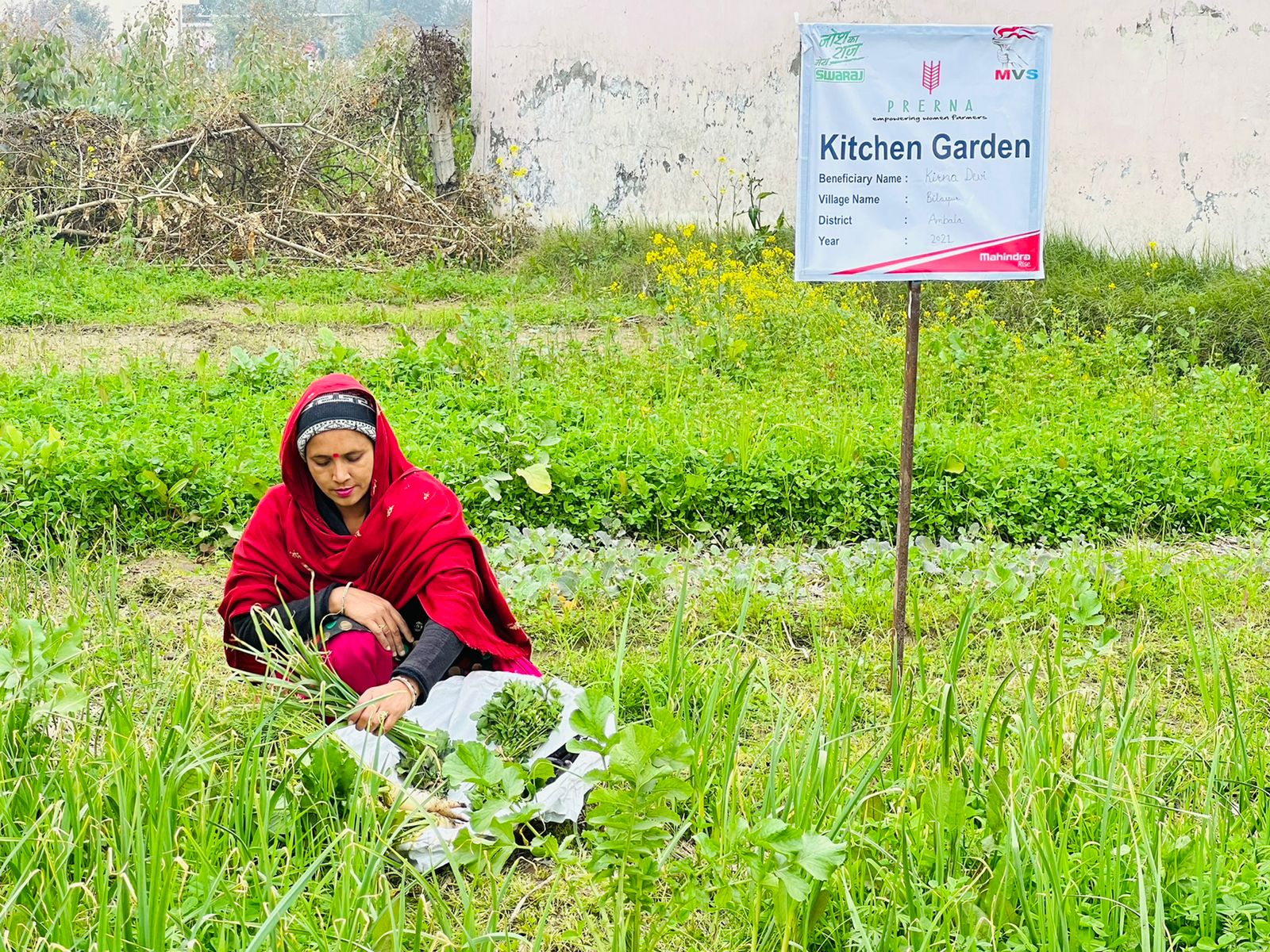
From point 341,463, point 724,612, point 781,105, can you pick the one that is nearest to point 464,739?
point 341,463

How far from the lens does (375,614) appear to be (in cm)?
313

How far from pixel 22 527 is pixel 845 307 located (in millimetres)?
4970

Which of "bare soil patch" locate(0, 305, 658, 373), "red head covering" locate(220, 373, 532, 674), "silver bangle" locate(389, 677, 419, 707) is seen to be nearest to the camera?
"silver bangle" locate(389, 677, 419, 707)

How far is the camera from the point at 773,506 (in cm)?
515

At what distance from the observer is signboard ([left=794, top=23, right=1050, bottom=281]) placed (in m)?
3.41

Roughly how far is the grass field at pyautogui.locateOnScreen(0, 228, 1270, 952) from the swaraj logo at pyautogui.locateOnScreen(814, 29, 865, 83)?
1345mm

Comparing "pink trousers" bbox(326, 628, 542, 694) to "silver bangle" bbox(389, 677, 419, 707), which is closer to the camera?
"silver bangle" bbox(389, 677, 419, 707)

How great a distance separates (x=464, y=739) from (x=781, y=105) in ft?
27.8

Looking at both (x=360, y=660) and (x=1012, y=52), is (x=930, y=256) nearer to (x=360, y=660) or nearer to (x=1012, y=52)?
(x=1012, y=52)

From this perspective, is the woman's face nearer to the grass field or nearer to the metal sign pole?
the grass field

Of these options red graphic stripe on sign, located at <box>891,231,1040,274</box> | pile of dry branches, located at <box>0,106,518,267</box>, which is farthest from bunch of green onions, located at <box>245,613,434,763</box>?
pile of dry branches, located at <box>0,106,518,267</box>

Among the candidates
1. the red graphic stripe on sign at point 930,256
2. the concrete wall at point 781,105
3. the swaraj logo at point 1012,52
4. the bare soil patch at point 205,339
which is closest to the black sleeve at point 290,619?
the red graphic stripe on sign at point 930,256

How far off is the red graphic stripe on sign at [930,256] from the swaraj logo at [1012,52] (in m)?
0.41

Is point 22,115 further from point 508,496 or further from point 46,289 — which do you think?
point 508,496
